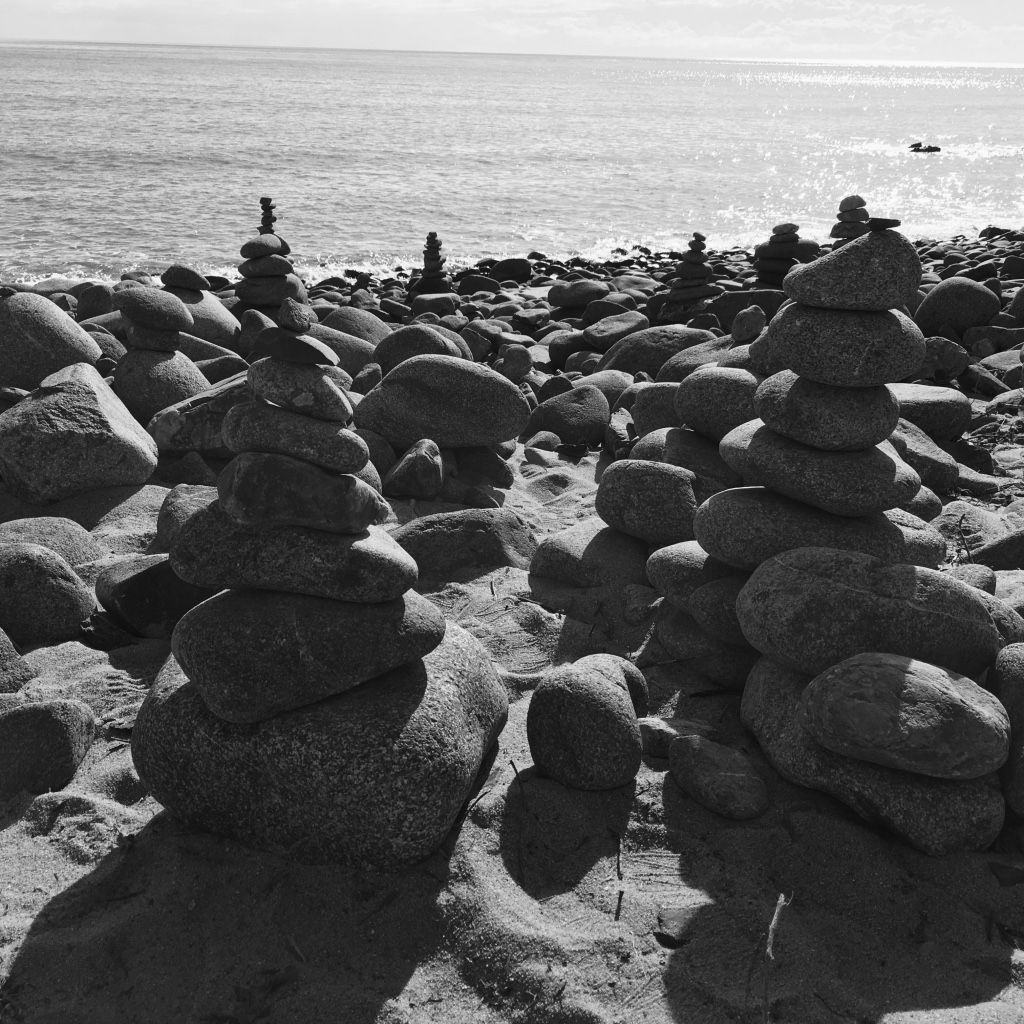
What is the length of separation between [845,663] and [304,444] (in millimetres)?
1929

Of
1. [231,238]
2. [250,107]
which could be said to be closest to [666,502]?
[231,238]

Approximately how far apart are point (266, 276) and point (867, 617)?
761 cm

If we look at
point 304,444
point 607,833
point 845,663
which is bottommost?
point 607,833

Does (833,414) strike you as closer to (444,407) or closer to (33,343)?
(444,407)

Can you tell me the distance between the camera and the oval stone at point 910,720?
2.98 meters

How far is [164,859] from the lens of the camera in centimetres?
305

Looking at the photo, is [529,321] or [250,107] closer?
[529,321]

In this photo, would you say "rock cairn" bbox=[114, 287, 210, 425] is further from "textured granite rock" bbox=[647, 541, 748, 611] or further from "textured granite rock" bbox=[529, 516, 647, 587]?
"textured granite rock" bbox=[647, 541, 748, 611]

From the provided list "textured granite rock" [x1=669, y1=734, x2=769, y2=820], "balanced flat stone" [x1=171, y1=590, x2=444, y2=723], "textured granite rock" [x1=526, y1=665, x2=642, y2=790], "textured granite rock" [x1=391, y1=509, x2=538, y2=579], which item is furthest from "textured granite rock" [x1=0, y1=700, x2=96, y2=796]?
"textured granite rock" [x1=669, y1=734, x2=769, y2=820]

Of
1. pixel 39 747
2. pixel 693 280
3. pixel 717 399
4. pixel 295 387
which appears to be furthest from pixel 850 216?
pixel 39 747

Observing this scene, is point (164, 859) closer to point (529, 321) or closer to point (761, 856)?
point (761, 856)

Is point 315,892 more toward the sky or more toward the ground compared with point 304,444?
more toward the ground

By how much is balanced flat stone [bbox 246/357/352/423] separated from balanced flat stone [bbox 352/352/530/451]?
321 centimetres

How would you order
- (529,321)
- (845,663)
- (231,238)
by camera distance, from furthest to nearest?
(231,238) < (529,321) < (845,663)
